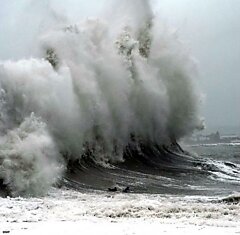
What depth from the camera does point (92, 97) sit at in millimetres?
25953

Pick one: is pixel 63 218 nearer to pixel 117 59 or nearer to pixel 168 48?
→ pixel 117 59

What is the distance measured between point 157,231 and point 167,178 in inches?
499

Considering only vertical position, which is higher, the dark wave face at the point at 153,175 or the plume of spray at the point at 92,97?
the plume of spray at the point at 92,97

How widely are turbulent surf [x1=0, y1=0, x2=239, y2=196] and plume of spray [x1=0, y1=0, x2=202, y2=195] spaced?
5 cm

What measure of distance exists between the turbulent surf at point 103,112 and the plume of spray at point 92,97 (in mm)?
51

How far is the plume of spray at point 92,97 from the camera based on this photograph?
704 inches

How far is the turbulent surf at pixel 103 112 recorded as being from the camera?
1814 cm

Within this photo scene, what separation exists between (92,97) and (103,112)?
3.97ft

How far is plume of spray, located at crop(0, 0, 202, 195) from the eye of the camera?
58.6 feet

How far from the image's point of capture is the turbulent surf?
714 inches

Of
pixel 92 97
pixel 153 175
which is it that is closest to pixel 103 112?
pixel 92 97

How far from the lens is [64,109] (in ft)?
73.7

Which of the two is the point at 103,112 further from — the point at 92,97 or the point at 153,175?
the point at 153,175

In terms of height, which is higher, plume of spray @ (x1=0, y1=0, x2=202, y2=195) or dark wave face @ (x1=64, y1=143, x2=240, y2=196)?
plume of spray @ (x1=0, y1=0, x2=202, y2=195)
